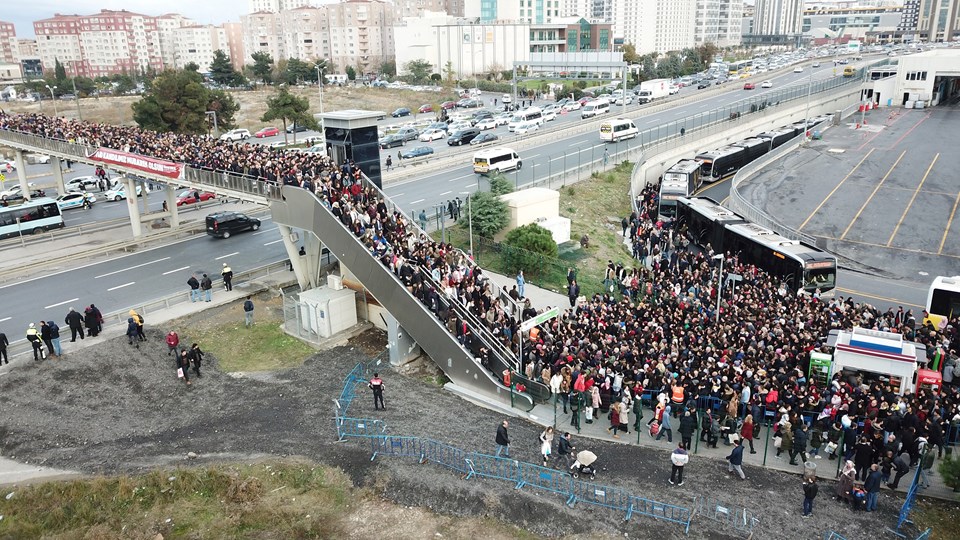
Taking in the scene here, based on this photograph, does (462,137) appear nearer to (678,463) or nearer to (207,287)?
(207,287)

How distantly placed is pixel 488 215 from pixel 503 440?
17.8m

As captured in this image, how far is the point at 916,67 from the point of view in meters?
82.9

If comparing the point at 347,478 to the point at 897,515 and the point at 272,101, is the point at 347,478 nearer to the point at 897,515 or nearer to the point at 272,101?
the point at 897,515

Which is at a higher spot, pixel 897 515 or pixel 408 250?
pixel 408 250

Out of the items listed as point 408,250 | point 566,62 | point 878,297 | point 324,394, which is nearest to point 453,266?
point 408,250

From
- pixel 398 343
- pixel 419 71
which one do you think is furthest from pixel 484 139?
pixel 419 71

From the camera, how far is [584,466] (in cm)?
1588

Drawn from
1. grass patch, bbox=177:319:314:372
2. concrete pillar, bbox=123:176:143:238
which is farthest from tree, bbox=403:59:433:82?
grass patch, bbox=177:319:314:372

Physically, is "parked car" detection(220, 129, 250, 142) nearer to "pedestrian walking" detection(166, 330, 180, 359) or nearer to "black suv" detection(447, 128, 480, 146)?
"black suv" detection(447, 128, 480, 146)

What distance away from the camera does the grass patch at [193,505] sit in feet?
47.4

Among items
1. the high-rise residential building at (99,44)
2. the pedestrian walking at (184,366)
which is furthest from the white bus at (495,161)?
the high-rise residential building at (99,44)

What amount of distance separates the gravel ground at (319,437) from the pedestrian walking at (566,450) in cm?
70

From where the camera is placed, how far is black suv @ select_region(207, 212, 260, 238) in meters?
36.7

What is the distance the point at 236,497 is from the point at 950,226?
40.9 m
